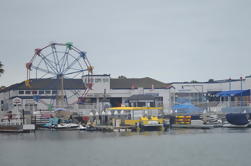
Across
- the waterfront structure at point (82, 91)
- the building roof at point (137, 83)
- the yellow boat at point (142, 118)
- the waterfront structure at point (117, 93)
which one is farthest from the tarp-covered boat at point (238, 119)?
the building roof at point (137, 83)

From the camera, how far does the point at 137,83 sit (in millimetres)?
130875

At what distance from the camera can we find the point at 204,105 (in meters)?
116

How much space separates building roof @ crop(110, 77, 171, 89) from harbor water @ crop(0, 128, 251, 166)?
192ft

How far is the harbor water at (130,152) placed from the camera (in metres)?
44.8

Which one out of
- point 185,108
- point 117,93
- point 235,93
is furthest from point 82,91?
point 235,93

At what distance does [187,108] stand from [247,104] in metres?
12.6

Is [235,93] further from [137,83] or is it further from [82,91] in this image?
[82,91]

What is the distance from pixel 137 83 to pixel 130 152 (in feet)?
260

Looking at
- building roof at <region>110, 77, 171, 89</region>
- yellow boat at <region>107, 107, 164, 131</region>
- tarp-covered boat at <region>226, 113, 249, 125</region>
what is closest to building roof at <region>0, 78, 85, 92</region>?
building roof at <region>110, 77, 171, 89</region>

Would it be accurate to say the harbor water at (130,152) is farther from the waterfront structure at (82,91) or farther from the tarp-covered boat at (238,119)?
the waterfront structure at (82,91)

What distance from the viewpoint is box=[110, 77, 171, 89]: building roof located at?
127 m

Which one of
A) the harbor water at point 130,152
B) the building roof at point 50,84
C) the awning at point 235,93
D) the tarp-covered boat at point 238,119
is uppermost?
the building roof at point 50,84

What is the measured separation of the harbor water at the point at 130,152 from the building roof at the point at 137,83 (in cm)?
5840

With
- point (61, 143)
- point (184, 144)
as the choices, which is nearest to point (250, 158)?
point (184, 144)
